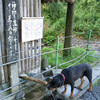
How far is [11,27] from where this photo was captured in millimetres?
3531

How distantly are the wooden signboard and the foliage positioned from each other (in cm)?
984

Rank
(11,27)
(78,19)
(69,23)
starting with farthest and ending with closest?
(78,19), (69,23), (11,27)

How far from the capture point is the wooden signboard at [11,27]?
337 cm

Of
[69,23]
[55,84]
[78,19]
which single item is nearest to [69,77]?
[55,84]

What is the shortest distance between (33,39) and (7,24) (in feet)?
3.93

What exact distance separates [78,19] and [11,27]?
44.3 ft

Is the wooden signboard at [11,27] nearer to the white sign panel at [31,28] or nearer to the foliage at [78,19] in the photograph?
the white sign panel at [31,28]

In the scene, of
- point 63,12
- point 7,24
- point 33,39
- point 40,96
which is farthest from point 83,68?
point 63,12

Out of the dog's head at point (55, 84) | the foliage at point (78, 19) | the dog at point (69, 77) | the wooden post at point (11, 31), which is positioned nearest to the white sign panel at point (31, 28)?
the wooden post at point (11, 31)

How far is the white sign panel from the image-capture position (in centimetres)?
404

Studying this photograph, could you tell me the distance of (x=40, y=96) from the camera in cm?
396

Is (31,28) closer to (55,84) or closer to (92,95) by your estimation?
(55,84)

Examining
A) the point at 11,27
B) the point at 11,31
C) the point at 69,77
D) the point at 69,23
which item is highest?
the point at 69,23

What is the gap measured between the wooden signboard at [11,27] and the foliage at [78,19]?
984cm
